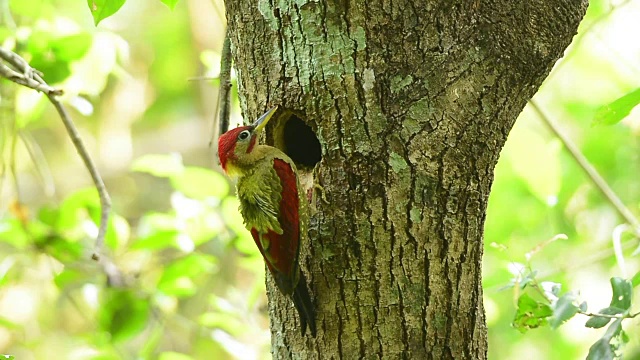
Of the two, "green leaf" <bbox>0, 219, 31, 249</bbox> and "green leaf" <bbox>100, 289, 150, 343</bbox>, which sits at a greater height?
"green leaf" <bbox>0, 219, 31, 249</bbox>

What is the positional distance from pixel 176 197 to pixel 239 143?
1.21 metres

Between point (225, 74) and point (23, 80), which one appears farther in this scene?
point (225, 74)

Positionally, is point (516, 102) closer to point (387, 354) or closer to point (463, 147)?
point (463, 147)

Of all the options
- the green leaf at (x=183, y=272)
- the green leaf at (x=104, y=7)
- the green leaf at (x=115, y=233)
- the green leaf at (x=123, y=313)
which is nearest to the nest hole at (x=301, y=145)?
the green leaf at (x=183, y=272)

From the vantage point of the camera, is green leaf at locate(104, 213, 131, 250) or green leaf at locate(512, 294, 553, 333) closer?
green leaf at locate(512, 294, 553, 333)

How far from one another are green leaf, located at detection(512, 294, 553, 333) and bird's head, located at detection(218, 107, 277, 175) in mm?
1133

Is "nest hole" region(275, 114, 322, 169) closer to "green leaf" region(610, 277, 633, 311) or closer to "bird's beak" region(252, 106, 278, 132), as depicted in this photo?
"bird's beak" region(252, 106, 278, 132)

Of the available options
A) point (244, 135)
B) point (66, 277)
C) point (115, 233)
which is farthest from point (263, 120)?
point (66, 277)

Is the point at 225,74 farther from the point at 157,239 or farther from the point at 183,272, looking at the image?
the point at 183,272

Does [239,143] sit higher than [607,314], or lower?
higher

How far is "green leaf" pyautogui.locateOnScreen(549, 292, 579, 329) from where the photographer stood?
94.8 inches

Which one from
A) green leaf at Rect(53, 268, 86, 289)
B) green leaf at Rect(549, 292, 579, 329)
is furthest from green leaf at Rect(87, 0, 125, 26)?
green leaf at Rect(53, 268, 86, 289)

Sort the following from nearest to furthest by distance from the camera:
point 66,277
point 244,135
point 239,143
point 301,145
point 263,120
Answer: point 263,120, point 244,135, point 239,143, point 301,145, point 66,277

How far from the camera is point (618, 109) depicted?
8.16ft
